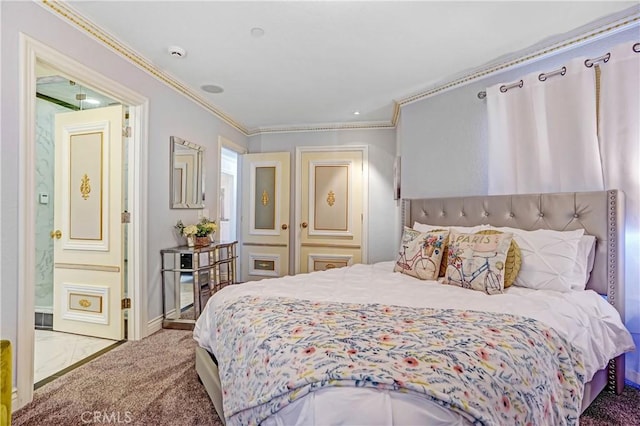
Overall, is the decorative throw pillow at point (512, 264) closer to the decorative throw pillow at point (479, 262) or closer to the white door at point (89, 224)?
the decorative throw pillow at point (479, 262)

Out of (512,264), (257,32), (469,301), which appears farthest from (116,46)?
(512,264)

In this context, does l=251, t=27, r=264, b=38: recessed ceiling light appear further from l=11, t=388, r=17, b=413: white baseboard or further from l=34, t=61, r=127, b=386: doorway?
l=11, t=388, r=17, b=413: white baseboard

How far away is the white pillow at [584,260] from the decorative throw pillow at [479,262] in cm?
44

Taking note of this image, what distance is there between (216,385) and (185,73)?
2.70 meters

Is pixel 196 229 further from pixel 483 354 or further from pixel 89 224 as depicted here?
pixel 483 354

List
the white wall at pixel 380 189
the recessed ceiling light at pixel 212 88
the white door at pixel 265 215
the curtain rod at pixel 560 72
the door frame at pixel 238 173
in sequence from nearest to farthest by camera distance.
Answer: the curtain rod at pixel 560 72
the recessed ceiling light at pixel 212 88
the door frame at pixel 238 173
the white wall at pixel 380 189
the white door at pixel 265 215

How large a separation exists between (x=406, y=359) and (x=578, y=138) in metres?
2.16

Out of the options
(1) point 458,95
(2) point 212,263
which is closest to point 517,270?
(1) point 458,95

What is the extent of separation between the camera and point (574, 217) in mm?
2049

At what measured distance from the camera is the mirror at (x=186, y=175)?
10.3 ft

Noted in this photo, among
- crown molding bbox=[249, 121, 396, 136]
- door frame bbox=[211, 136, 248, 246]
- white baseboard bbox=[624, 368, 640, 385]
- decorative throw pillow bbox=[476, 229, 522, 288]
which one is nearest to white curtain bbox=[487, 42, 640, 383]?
white baseboard bbox=[624, 368, 640, 385]

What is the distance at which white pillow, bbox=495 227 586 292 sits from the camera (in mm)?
1820

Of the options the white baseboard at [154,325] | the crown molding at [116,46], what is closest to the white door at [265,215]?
the crown molding at [116,46]

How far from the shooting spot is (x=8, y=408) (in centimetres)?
106
